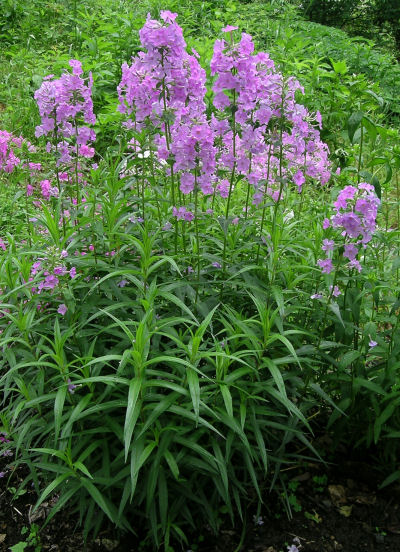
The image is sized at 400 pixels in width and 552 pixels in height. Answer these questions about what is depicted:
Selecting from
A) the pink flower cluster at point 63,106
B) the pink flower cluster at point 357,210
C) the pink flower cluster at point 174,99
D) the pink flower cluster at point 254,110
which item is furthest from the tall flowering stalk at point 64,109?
the pink flower cluster at point 357,210

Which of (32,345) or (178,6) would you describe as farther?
(178,6)

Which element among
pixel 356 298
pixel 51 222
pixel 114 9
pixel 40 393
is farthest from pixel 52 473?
pixel 114 9

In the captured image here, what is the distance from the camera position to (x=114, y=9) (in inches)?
336

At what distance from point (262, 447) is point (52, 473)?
0.92 metres

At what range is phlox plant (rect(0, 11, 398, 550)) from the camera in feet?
6.90

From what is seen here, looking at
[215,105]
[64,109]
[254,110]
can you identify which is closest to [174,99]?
[215,105]

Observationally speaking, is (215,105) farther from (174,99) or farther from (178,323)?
(178,323)

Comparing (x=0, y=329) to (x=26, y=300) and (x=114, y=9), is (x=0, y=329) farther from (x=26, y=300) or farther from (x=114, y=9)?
(x=114, y=9)

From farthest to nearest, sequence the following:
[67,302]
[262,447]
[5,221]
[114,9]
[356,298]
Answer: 1. [114,9]
2. [5,221]
3. [356,298]
4. [67,302]
5. [262,447]

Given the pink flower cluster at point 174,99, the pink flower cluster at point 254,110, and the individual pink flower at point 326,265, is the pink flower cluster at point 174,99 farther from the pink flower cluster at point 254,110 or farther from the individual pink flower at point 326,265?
the individual pink flower at point 326,265

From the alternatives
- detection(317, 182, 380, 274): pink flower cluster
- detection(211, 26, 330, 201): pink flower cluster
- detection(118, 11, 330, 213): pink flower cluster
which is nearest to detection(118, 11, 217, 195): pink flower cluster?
detection(118, 11, 330, 213): pink flower cluster

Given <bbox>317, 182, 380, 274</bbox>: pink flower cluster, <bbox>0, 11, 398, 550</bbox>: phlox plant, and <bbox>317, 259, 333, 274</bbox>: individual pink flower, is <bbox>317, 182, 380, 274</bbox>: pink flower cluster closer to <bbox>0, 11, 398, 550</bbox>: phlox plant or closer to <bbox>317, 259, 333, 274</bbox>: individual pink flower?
<bbox>0, 11, 398, 550</bbox>: phlox plant

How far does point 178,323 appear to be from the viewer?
2.41 m

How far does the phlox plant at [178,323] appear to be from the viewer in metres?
2.10
